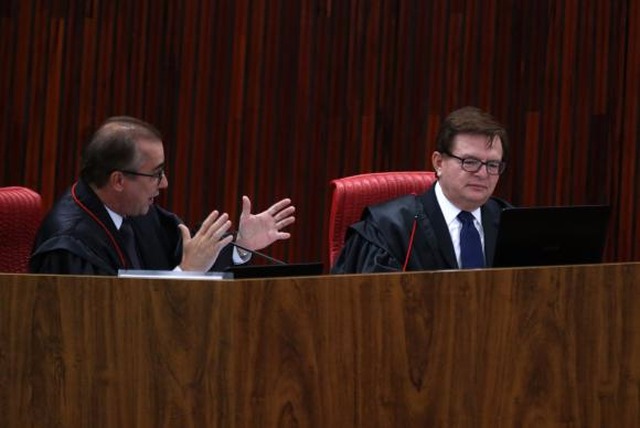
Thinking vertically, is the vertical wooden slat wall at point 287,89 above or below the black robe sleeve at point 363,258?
above

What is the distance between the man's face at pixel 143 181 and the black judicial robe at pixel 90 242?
70 mm

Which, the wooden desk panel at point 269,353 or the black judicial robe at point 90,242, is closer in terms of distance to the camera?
the wooden desk panel at point 269,353

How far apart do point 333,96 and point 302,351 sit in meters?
2.34

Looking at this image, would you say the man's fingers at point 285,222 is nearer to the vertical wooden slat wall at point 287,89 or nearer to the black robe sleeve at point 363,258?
the black robe sleeve at point 363,258

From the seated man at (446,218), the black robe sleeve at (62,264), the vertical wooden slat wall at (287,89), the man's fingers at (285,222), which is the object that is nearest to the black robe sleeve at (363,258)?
the seated man at (446,218)

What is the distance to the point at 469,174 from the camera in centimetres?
340

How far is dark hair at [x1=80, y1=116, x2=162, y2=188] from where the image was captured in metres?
3.29

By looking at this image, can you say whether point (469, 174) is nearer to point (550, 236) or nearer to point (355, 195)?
point (355, 195)

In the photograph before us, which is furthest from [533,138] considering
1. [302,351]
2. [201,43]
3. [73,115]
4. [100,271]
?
[302,351]

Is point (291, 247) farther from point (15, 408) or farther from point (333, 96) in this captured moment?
point (15, 408)

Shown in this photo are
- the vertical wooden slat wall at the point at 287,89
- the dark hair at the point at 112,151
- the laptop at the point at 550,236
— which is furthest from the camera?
the vertical wooden slat wall at the point at 287,89

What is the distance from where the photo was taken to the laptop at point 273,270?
2436 millimetres

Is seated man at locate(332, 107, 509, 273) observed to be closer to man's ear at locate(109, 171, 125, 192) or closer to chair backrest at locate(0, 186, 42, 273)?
man's ear at locate(109, 171, 125, 192)

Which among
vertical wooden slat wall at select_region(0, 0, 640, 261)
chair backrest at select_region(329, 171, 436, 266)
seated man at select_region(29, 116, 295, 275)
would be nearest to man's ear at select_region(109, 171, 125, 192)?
seated man at select_region(29, 116, 295, 275)
